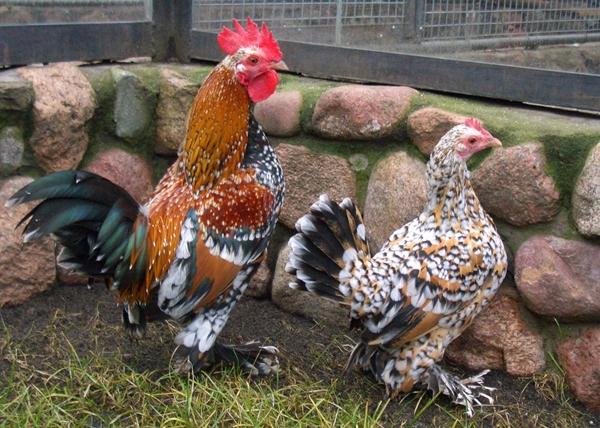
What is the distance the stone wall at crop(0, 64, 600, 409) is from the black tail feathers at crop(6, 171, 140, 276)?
1010 mm

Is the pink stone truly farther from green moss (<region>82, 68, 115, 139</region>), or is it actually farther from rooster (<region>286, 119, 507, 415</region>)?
green moss (<region>82, 68, 115, 139</region>)

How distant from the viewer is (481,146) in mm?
3285

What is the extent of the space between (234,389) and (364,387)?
1.81 ft

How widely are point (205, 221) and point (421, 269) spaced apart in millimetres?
845

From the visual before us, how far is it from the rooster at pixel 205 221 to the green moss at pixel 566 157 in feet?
3.60

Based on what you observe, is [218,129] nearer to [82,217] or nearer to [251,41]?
[251,41]

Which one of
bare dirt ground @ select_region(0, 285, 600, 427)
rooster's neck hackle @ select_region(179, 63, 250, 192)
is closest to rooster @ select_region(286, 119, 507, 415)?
bare dirt ground @ select_region(0, 285, 600, 427)

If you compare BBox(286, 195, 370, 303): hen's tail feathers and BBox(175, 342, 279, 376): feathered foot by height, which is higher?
BBox(286, 195, 370, 303): hen's tail feathers

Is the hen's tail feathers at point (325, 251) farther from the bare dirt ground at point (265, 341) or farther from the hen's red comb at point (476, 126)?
the hen's red comb at point (476, 126)

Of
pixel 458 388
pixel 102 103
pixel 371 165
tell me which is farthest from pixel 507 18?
pixel 102 103

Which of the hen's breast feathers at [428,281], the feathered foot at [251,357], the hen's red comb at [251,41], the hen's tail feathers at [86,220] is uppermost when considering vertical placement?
the hen's red comb at [251,41]

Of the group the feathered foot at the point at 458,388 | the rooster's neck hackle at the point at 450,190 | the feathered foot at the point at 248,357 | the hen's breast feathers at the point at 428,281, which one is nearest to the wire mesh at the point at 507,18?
the rooster's neck hackle at the point at 450,190

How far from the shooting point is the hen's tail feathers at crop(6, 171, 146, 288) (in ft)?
9.70

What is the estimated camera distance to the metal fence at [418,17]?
368 centimetres
